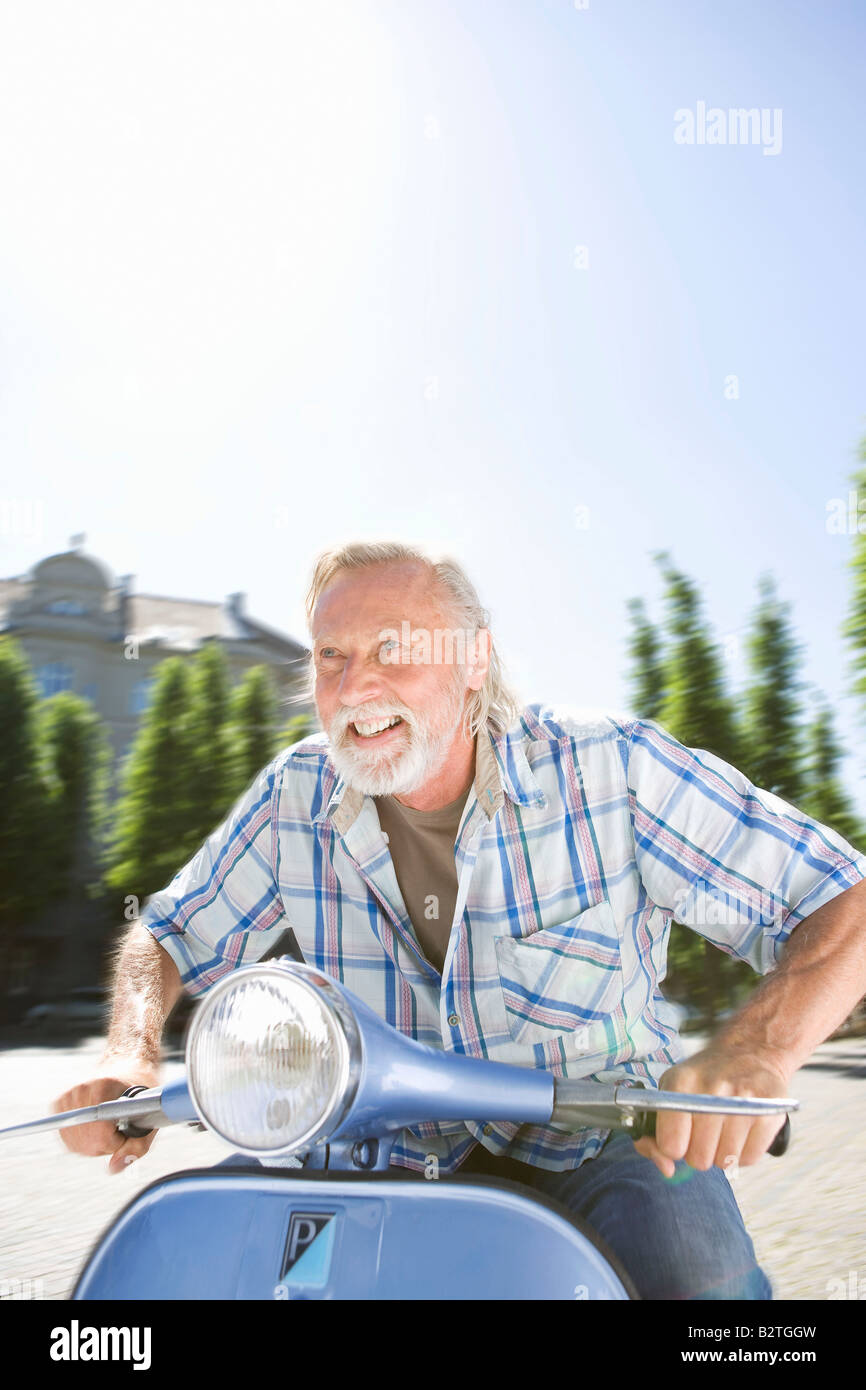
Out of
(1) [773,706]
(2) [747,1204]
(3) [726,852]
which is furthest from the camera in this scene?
(1) [773,706]

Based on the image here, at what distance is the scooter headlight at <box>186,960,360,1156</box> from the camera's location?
945 mm

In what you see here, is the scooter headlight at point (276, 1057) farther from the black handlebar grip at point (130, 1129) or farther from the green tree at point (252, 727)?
the green tree at point (252, 727)

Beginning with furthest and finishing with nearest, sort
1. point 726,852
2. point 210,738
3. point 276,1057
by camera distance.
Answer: point 210,738, point 726,852, point 276,1057

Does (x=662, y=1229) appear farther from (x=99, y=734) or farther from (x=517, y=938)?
(x=99, y=734)

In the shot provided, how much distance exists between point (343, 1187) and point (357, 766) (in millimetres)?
694

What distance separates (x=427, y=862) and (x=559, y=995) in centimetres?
31

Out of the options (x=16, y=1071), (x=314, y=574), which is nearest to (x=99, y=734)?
(x=16, y=1071)

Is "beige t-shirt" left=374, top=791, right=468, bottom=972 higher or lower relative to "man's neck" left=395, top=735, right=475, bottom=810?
lower

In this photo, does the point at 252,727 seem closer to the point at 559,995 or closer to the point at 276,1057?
the point at 559,995

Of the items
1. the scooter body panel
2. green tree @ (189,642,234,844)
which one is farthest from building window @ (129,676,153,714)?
the scooter body panel

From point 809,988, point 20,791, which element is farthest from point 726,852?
point 20,791

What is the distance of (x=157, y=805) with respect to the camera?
19.6 m

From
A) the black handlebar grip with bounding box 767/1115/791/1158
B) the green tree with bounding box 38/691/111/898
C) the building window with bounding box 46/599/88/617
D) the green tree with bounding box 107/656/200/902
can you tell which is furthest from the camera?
the building window with bounding box 46/599/88/617

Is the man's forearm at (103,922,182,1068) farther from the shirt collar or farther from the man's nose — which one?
the man's nose
